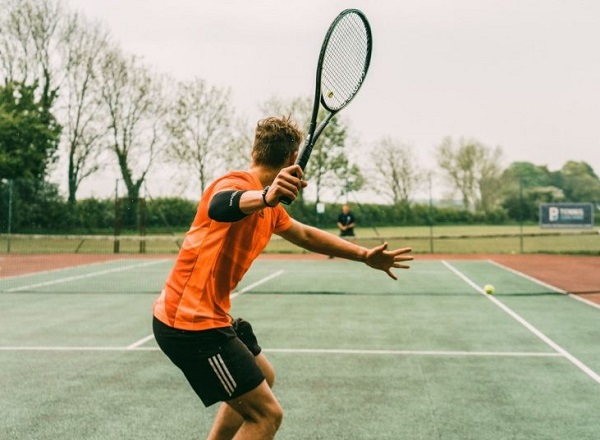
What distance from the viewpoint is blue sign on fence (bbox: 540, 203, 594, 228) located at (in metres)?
23.3

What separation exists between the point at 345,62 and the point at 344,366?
3259 mm

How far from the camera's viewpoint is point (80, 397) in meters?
5.00

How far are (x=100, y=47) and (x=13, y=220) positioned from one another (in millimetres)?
18385

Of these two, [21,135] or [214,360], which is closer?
[214,360]

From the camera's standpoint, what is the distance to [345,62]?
12.0 feet

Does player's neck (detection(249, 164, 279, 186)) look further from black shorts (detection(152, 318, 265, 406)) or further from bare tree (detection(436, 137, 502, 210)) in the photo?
bare tree (detection(436, 137, 502, 210))

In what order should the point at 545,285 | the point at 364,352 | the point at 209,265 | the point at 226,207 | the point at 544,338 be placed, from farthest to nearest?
the point at 545,285, the point at 544,338, the point at 364,352, the point at 209,265, the point at 226,207

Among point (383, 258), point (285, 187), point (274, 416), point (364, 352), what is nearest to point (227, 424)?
point (274, 416)

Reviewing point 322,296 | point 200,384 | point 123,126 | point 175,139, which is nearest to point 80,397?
point 200,384

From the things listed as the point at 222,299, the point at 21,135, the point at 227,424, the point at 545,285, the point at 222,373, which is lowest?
the point at 545,285

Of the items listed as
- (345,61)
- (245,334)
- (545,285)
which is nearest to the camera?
(245,334)

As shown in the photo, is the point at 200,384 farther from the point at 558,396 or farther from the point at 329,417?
the point at 558,396

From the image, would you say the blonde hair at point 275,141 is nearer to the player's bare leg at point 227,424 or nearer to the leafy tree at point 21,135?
the player's bare leg at point 227,424

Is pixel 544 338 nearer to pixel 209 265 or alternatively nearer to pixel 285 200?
pixel 209 265
